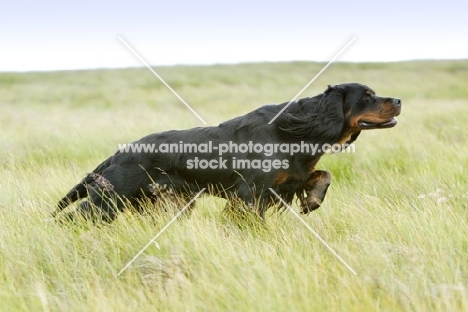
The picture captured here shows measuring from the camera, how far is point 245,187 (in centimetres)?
380

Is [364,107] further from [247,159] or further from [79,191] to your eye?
[79,191]

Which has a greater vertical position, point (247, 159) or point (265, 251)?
point (247, 159)

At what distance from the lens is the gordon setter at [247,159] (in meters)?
3.78

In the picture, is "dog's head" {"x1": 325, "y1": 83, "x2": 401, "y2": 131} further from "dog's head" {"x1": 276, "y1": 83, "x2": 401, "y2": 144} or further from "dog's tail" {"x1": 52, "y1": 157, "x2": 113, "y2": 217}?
"dog's tail" {"x1": 52, "y1": 157, "x2": 113, "y2": 217}

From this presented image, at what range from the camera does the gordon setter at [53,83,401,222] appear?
378cm

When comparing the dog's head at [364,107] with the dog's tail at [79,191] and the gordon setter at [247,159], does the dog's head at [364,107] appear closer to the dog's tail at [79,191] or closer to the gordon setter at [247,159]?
the gordon setter at [247,159]

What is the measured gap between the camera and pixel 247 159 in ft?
12.6

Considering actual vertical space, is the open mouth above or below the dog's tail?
above

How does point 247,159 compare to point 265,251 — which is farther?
point 247,159

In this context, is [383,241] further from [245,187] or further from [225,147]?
[225,147]

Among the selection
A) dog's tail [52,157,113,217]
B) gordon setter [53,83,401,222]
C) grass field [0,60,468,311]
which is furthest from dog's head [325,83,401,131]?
dog's tail [52,157,113,217]

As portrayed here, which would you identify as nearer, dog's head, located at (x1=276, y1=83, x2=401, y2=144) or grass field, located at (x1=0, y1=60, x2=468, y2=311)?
grass field, located at (x1=0, y1=60, x2=468, y2=311)

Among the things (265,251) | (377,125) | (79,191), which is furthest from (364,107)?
(79,191)

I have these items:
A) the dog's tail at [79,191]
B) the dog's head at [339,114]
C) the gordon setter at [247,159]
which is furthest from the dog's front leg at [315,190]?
the dog's tail at [79,191]
